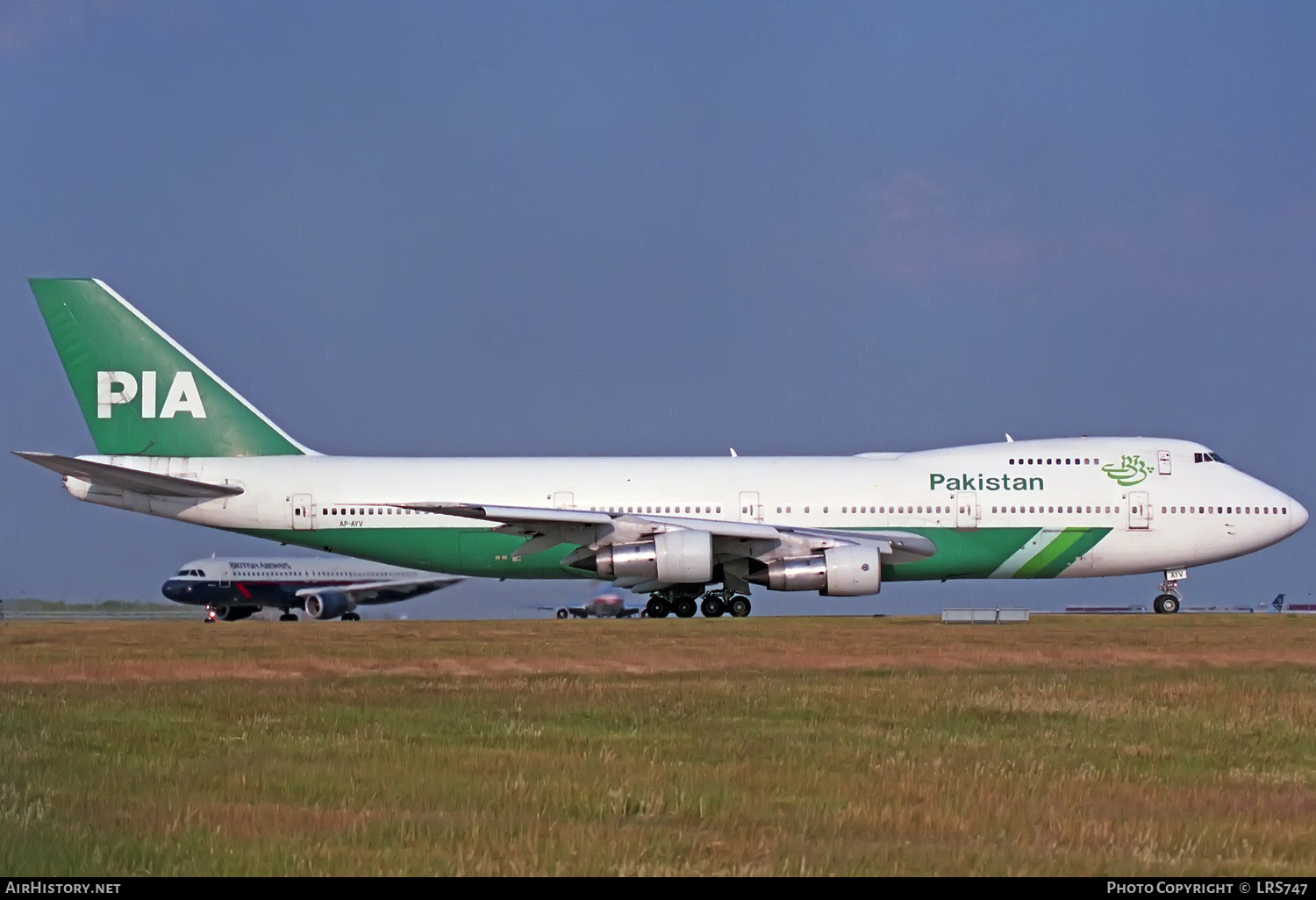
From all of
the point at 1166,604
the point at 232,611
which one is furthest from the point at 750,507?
the point at 232,611

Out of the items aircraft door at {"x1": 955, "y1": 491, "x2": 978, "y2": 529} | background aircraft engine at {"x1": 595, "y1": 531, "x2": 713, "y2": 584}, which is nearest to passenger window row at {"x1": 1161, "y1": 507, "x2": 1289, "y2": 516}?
aircraft door at {"x1": 955, "y1": 491, "x2": 978, "y2": 529}

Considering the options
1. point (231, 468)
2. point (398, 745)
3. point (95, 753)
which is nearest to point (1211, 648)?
point (398, 745)

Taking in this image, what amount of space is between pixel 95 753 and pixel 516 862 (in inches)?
199

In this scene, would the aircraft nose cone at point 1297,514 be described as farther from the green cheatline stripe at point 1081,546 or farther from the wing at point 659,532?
the wing at point 659,532

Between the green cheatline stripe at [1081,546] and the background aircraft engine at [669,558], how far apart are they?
8.91 meters

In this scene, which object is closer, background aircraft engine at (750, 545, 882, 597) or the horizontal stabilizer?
background aircraft engine at (750, 545, 882, 597)

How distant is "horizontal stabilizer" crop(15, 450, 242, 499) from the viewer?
34.7 metres

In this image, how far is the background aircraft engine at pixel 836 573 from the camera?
33.2 meters

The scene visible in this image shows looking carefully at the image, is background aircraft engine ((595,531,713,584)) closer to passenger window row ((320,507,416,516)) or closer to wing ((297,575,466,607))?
passenger window row ((320,507,416,516))

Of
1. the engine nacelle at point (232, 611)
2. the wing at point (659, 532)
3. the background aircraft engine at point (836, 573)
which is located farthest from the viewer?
the engine nacelle at point (232, 611)

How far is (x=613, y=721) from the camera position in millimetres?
12789

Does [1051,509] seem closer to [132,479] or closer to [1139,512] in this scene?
[1139,512]

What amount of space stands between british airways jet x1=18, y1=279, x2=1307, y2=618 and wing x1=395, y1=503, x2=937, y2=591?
77 millimetres

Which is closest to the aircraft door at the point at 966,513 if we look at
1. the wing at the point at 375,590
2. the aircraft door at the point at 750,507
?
the aircraft door at the point at 750,507
